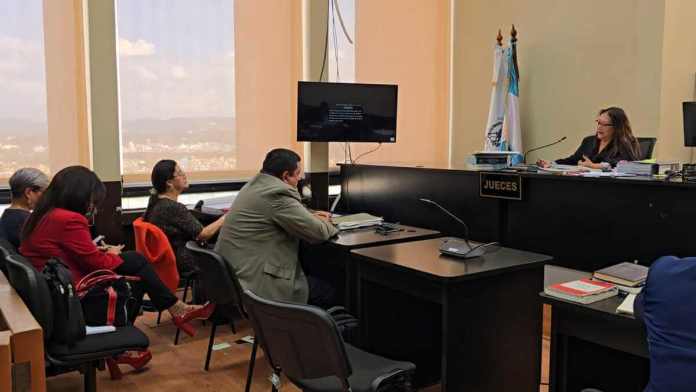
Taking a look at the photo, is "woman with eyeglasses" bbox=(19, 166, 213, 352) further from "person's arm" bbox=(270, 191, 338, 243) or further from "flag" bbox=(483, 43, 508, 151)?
"flag" bbox=(483, 43, 508, 151)

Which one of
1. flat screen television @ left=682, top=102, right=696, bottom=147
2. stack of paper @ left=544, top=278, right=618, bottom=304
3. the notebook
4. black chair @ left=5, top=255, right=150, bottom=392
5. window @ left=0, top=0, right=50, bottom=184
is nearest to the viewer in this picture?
stack of paper @ left=544, top=278, right=618, bottom=304

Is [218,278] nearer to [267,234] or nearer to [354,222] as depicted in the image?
[267,234]

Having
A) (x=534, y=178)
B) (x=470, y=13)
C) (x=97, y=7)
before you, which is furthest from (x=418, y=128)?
(x=97, y=7)

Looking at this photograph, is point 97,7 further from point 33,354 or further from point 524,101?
point 524,101

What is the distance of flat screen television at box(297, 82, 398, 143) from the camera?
13.3 ft

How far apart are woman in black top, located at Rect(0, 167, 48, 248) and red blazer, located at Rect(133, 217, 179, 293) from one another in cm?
54

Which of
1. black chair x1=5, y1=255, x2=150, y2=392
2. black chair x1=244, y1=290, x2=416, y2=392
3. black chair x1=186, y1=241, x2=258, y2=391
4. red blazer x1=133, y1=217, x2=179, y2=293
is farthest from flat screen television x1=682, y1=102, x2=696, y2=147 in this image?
black chair x1=5, y1=255, x2=150, y2=392

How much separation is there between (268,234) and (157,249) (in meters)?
0.86

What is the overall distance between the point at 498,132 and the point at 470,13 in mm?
1413

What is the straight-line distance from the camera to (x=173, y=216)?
3.49 meters

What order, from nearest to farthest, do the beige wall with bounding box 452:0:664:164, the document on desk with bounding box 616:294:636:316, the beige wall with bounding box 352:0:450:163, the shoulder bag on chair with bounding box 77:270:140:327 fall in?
the document on desk with bounding box 616:294:636:316, the shoulder bag on chair with bounding box 77:270:140:327, the beige wall with bounding box 452:0:664:164, the beige wall with bounding box 352:0:450:163

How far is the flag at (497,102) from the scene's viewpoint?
5.66 metres

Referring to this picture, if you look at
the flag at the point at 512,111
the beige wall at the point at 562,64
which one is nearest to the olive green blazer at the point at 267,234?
the flag at the point at 512,111

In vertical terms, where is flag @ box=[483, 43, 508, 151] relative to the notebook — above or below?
above
